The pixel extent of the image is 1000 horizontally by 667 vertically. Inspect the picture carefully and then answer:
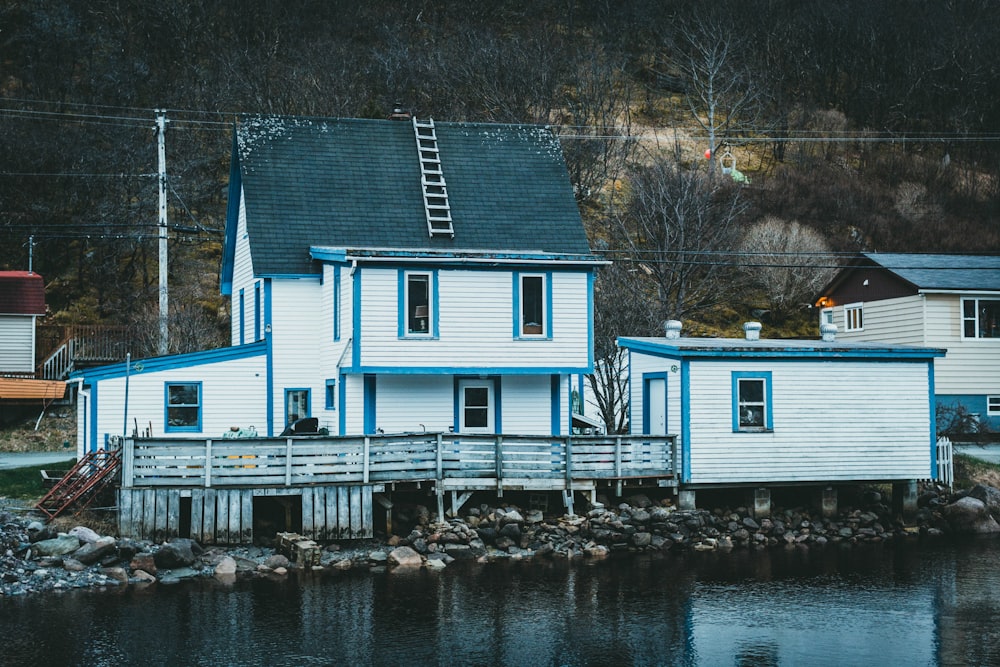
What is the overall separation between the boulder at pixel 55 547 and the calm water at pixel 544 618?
7.16ft

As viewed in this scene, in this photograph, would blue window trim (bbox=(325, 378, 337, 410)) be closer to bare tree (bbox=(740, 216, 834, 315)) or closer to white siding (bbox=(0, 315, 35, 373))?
white siding (bbox=(0, 315, 35, 373))

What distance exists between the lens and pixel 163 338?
130 feet

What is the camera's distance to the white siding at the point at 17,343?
161 feet

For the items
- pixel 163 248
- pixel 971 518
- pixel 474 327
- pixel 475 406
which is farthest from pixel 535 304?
pixel 163 248

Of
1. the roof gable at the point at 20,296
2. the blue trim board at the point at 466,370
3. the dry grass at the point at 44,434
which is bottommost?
the dry grass at the point at 44,434

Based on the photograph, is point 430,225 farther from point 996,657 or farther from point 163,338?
point 996,657

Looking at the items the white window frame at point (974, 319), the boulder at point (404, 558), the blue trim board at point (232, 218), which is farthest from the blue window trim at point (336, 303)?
the white window frame at point (974, 319)

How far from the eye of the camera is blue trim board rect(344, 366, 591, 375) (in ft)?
105

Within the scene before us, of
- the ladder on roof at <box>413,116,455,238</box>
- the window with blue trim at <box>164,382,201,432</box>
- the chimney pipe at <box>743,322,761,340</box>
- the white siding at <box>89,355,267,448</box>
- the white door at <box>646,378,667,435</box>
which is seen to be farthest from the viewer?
the ladder on roof at <box>413,116,455,238</box>

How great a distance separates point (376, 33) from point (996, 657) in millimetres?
73508

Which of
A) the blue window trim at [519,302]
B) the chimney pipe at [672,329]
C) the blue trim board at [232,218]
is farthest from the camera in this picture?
the blue trim board at [232,218]

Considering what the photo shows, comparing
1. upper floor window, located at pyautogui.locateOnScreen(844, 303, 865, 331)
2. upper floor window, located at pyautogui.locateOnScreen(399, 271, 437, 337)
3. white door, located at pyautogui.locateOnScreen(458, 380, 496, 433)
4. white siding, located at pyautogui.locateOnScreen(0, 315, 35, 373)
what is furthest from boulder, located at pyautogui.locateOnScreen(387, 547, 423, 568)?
upper floor window, located at pyautogui.locateOnScreen(844, 303, 865, 331)

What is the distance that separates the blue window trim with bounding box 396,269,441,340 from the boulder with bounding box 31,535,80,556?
10.0 metres

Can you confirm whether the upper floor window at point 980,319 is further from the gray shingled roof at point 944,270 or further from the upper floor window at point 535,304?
the upper floor window at point 535,304
